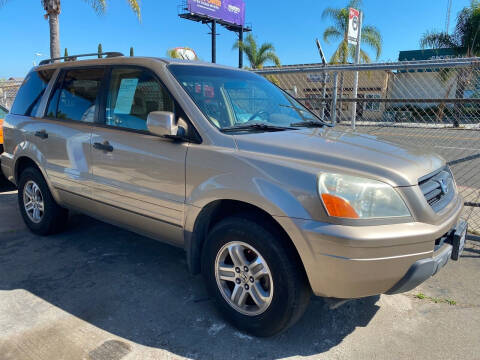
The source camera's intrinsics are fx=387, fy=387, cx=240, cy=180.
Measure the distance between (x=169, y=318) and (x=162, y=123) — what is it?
1.45 meters

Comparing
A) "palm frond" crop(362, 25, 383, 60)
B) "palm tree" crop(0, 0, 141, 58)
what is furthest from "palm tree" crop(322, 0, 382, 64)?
"palm tree" crop(0, 0, 141, 58)

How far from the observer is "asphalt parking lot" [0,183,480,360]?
255cm

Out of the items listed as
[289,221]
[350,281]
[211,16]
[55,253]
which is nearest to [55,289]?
[55,253]

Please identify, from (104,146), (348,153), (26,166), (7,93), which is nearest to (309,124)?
(348,153)

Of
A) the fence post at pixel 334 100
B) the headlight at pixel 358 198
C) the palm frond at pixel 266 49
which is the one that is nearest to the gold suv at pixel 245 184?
the headlight at pixel 358 198

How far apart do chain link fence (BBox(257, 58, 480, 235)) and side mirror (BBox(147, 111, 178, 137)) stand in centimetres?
194

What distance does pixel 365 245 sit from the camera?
2.14 m

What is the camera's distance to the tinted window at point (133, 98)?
317 centimetres

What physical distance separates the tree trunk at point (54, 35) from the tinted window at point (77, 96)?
9.74m

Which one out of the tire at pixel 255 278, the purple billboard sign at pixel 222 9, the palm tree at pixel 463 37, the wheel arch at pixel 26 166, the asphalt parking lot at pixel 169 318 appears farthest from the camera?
the purple billboard sign at pixel 222 9

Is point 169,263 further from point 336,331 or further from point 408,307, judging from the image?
point 408,307

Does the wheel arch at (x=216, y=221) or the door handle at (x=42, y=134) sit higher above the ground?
the door handle at (x=42, y=134)

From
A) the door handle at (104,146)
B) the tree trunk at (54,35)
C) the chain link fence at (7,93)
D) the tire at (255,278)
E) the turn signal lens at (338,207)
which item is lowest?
the tire at (255,278)

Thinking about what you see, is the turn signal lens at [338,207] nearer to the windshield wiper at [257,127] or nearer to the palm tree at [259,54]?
the windshield wiper at [257,127]
